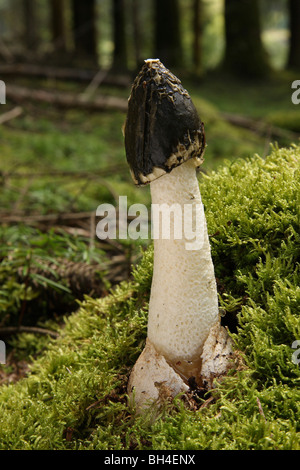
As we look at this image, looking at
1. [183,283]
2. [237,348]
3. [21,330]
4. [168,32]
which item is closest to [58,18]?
[168,32]

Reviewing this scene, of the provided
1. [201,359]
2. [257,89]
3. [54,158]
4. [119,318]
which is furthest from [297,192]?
[257,89]

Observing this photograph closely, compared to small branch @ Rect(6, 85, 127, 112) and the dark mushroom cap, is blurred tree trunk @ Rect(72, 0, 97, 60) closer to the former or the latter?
small branch @ Rect(6, 85, 127, 112)

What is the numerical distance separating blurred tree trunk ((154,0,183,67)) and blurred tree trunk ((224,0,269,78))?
2.08m

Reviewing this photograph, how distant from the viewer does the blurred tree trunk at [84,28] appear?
16742 millimetres

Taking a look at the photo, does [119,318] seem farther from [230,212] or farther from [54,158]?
[54,158]

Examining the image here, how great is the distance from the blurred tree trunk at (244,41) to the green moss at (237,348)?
17017 millimetres

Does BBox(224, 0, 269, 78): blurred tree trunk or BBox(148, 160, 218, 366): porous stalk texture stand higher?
BBox(148, 160, 218, 366): porous stalk texture

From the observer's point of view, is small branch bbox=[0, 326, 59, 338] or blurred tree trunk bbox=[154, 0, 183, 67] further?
blurred tree trunk bbox=[154, 0, 183, 67]

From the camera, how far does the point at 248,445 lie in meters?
1.58

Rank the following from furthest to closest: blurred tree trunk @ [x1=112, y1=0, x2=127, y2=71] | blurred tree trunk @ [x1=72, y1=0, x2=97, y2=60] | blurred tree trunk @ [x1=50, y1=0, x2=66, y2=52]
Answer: blurred tree trunk @ [x1=112, y1=0, x2=127, y2=71] < blurred tree trunk @ [x1=72, y1=0, x2=97, y2=60] < blurred tree trunk @ [x1=50, y1=0, x2=66, y2=52]

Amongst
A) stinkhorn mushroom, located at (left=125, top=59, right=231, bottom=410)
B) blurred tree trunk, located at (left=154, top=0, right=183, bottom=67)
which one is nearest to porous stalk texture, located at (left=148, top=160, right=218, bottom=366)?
A: stinkhorn mushroom, located at (left=125, top=59, right=231, bottom=410)

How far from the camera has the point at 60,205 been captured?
4527 millimetres

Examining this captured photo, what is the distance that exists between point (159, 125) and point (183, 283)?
689 mm

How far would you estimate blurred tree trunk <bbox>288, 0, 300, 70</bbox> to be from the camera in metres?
18.3
